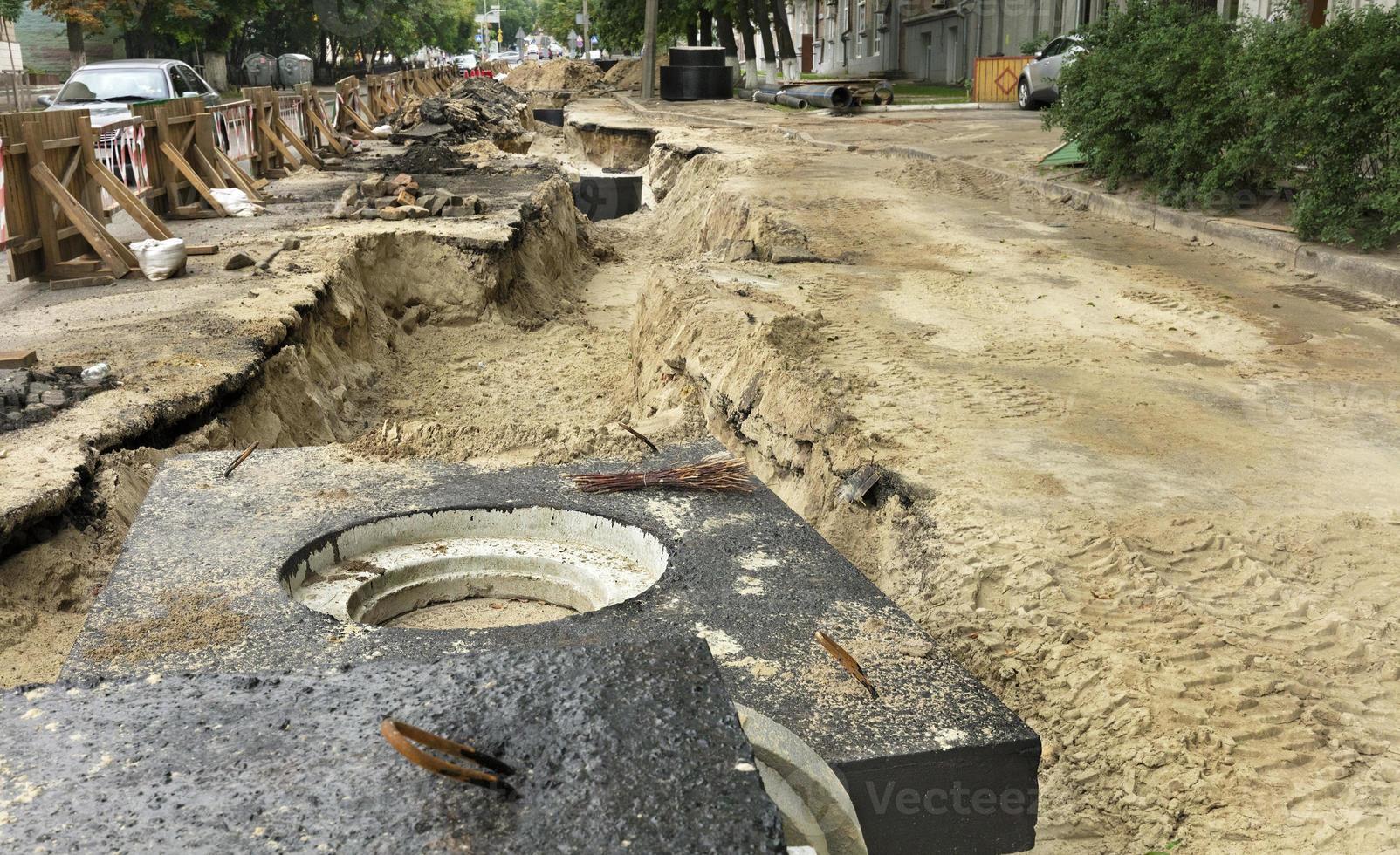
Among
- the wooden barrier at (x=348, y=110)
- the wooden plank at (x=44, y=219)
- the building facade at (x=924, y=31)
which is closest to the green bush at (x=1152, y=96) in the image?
the building facade at (x=924, y=31)

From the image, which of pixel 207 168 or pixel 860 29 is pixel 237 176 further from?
pixel 860 29

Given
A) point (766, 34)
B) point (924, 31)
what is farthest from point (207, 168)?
point (924, 31)

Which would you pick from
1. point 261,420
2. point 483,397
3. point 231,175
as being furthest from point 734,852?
A: point 231,175

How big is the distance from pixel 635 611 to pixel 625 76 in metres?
44.2

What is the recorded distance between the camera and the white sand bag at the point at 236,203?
43.8ft

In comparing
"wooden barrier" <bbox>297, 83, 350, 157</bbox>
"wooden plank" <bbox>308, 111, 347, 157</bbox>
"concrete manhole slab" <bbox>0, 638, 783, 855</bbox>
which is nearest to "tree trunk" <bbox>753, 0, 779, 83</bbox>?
"wooden barrier" <bbox>297, 83, 350, 157</bbox>

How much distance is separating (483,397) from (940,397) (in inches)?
180

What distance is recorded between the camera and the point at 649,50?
34.9m

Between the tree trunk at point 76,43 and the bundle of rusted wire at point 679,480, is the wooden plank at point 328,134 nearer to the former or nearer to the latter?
the bundle of rusted wire at point 679,480

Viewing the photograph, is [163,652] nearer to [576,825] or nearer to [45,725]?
[45,725]

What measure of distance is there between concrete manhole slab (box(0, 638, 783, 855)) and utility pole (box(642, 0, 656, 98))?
34576mm

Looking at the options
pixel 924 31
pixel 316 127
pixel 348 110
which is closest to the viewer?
pixel 316 127

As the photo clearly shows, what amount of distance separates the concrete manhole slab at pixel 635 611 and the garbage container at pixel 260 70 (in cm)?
4952

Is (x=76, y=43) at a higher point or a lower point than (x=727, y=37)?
lower
